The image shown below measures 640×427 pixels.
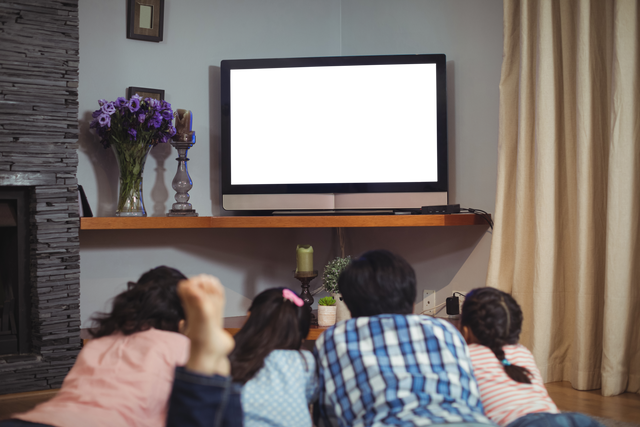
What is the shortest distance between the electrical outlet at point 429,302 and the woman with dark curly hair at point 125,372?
160 cm

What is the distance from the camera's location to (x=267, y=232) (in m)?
2.90

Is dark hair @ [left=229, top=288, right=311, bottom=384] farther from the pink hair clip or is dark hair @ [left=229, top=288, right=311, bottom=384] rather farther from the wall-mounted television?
the wall-mounted television

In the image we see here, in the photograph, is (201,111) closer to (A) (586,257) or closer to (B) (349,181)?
(B) (349,181)

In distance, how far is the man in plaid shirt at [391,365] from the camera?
1062 mm

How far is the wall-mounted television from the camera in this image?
2.52 meters

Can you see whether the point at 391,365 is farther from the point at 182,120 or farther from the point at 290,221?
the point at 182,120

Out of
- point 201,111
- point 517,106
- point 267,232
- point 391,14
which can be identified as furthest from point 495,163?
point 201,111

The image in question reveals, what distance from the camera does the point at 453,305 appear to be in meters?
2.43

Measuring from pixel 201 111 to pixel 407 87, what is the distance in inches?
40.1

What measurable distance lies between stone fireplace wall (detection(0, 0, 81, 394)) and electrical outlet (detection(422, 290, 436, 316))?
157 centimetres

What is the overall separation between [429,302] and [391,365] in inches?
63.9

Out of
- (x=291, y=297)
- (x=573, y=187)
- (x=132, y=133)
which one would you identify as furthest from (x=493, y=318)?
(x=132, y=133)

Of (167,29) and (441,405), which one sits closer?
(441,405)

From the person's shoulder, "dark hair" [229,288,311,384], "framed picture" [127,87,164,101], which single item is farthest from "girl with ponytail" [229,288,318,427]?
"framed picture" [127,87,164,101]
